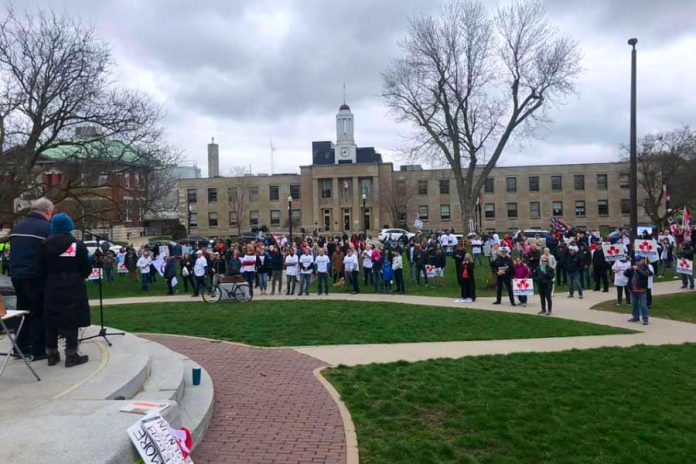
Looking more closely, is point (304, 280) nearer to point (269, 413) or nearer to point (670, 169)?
point (269, 413)

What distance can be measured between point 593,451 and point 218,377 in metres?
5.25

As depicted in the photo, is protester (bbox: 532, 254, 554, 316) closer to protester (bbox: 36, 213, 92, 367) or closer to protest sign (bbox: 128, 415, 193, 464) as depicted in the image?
protester (bbox: 36, 213, 92, 367)

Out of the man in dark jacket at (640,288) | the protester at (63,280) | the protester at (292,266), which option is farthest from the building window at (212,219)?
the protester at (63,280)

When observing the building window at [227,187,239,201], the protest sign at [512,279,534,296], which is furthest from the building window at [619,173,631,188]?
the protest sign at [512,279,534,296]

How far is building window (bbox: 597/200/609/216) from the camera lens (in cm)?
7281

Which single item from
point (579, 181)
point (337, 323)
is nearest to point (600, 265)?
point (337, 323)

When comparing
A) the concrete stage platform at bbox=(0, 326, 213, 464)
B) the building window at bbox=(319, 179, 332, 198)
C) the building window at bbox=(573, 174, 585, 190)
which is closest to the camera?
the concrete stage platform at bbox=(0, 326, 213, 464)

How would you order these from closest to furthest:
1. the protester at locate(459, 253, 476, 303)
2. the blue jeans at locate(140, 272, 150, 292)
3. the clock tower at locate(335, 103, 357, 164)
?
the protester at locate(459, 253, 476, 303) < the blue jeans at locate(140, 272, 150, 292) < the clock tower at locate(335, 103, 357, 164)

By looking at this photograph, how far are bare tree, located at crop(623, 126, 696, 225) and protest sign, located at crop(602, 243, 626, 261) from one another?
3869 centimetres

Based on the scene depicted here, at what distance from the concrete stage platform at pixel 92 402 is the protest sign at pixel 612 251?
1563 centimetres

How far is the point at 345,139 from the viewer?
268 feet

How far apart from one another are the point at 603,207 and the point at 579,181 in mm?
4509

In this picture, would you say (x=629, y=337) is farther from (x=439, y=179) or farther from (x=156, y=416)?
(x=439, y=179)

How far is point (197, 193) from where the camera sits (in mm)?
79000
